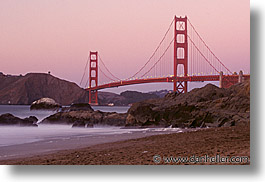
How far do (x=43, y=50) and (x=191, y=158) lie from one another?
396cm

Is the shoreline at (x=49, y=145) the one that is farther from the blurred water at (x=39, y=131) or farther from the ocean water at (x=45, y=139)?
the blurred water at (x=39, y=131)

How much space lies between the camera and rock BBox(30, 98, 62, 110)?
11.7 metres

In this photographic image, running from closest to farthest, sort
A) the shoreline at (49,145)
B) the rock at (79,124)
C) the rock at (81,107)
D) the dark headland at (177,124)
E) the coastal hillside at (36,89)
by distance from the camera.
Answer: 1. the dark headland at (177,124)
2. the shoreline at (49,145)
3. the coastal hillside at (36,89)
4. the rock at (79,124)
5. the rock at (81,107)

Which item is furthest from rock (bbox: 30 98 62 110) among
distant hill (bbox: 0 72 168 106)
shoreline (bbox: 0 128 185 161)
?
shoreline (bbox: 0 128 185 161)

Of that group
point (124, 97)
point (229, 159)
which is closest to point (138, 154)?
point (229, 159)

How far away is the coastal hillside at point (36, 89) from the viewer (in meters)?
8.88

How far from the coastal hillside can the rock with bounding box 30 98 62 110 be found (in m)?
0.31

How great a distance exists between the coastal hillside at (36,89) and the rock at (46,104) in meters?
0.31

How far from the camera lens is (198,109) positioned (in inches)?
424

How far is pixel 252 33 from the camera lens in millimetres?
6703

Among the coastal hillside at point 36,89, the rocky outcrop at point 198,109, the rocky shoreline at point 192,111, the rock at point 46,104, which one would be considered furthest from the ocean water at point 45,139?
the coastal hillside at point 36,89

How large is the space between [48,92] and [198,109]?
13.6 feet

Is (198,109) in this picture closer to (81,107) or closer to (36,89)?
(81,107)

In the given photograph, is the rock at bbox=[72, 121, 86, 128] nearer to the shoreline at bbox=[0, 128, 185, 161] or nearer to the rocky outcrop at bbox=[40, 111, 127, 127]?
the rocky outcrop at bbox=[40, 111, 127, 127]
